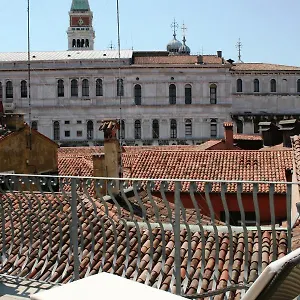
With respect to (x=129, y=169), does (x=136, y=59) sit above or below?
above

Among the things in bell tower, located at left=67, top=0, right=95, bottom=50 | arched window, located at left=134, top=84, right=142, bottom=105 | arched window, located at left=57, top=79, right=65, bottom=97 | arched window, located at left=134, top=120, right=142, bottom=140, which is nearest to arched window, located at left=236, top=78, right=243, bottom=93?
arched window, located at left=134, top=84, right=142, bottom=105

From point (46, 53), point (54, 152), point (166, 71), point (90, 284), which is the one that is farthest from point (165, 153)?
point (46, 53)

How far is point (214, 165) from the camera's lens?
55.5ft

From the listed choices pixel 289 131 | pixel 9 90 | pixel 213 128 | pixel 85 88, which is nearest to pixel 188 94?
pixel 213 128

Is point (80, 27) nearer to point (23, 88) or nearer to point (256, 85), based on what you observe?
point (23, 88)

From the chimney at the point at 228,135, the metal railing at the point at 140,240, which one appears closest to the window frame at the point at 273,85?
the chimney at the point at 228,135

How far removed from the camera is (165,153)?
18000mm

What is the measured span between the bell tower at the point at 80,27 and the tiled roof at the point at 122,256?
238 feet

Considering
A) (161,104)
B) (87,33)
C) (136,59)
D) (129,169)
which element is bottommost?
(129,169)

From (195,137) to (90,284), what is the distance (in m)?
46.7

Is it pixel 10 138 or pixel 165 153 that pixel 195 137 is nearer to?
pixel 165 153

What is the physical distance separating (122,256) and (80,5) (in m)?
74.6

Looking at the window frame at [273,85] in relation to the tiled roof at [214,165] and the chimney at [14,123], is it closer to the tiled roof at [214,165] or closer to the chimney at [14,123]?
the tiled roof at [214,165]

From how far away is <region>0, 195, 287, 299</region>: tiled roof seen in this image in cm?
441
